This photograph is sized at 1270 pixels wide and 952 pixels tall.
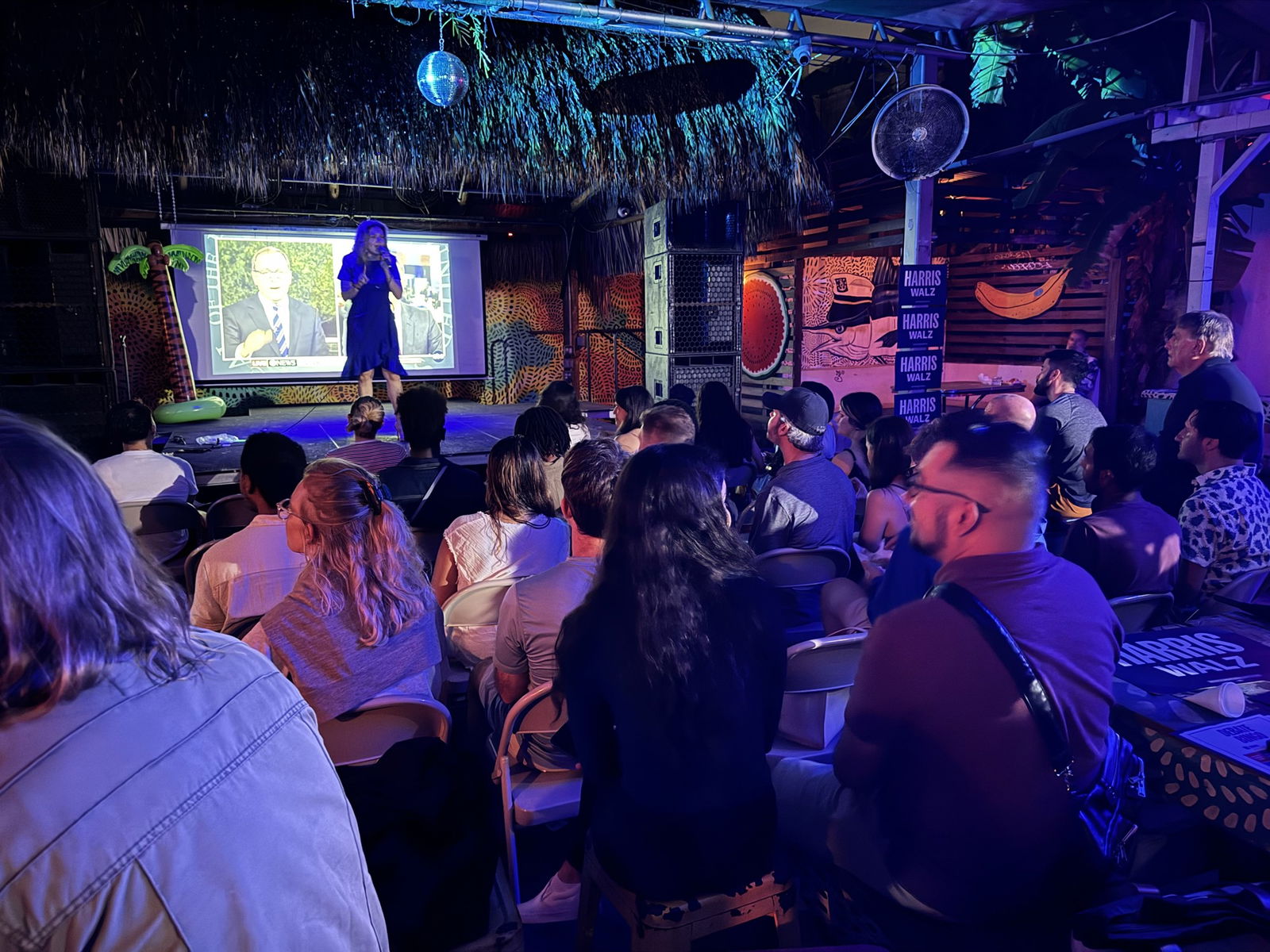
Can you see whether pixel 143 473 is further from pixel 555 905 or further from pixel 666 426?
pixel 555 905

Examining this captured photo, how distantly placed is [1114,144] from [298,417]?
397 inches

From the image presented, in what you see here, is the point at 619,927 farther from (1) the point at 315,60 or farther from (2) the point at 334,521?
(1) the point at 315,60

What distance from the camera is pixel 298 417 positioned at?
10.1m

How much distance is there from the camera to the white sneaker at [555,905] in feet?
6.40

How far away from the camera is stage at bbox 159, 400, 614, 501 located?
602cm

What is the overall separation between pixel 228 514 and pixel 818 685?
10.3 feet

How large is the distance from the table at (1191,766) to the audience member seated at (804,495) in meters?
1.28

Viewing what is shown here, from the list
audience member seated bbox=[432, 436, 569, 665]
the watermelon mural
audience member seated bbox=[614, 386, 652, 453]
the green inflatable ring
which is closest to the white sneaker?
audience member seated bbox=[432, 436, 569, 665]

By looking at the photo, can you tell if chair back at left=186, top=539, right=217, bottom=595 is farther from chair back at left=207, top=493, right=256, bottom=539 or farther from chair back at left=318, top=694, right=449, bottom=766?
chair back at left=318, top=694, right=449, bottom=766

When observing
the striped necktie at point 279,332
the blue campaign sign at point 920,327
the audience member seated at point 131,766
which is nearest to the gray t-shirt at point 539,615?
the audience member seated at point 131,766

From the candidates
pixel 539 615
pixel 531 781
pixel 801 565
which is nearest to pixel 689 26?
pixel 801 565

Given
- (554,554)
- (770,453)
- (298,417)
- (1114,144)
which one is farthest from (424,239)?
(554,554)

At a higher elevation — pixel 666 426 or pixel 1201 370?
pixel 1201 370

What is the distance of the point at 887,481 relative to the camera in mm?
3387
